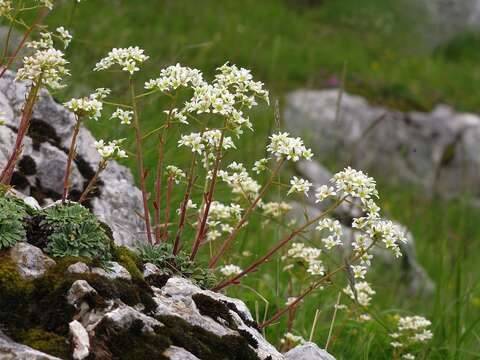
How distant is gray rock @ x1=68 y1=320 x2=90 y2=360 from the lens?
7.02 ft

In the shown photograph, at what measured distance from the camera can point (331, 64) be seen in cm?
1563

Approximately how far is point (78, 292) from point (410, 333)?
7.51ft

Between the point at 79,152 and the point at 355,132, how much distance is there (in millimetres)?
9408

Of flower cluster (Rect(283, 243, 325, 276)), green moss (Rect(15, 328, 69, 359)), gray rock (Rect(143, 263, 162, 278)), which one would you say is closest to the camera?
green moss (Rect(15, 328, 69, 359))

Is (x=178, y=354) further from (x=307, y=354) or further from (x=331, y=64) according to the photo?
(x=331, y=64)

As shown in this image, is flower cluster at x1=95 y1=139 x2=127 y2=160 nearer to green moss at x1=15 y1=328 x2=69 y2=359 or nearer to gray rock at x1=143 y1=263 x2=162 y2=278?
gray rock at x1=143 y1=263 x2=162 y2=278

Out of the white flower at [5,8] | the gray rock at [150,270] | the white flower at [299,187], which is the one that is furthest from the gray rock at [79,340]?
the white flower at [5,8]

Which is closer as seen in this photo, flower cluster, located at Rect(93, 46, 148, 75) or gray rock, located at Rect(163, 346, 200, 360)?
gray rock, located at Rect(163, 346, 200, 360)

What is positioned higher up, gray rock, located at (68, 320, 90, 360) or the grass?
the grass

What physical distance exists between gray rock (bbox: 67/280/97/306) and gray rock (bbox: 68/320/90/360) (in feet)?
0.31

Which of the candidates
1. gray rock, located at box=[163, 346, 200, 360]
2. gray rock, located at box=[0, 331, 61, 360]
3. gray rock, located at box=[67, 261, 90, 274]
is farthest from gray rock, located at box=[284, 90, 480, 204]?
gray rock, located at box=[0, 331, 61, 360]

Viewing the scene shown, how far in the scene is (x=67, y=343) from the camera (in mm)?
2197

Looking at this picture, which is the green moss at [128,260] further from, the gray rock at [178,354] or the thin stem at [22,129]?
the thin stem at [22,129]

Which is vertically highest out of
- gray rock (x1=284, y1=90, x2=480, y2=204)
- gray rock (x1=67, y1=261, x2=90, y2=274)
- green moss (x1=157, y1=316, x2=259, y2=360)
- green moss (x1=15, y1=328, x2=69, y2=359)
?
gray rock (x1=284, y1=90, x2=480, y2=204)
